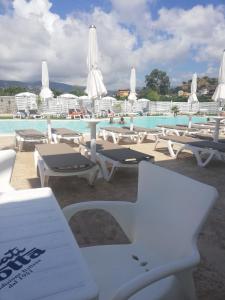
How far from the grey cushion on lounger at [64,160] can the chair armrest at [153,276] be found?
9.63ft

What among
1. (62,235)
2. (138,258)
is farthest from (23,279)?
(138,258)

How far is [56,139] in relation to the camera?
312 inches

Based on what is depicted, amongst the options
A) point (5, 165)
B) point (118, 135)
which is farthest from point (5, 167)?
point (118, 135)

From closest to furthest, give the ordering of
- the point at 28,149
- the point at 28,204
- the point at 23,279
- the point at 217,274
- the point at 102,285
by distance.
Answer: the point at 23,279 < the point at 102,285 < the point at 28,204 < the point at 217,274 < the point at 28,149

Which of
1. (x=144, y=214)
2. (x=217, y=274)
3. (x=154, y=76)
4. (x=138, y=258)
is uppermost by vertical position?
(x=154, y=76)

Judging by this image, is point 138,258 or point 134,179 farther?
point 134,179

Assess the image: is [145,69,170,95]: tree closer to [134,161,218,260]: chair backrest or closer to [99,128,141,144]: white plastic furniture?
[99,128,141,144]: white plastic furniture

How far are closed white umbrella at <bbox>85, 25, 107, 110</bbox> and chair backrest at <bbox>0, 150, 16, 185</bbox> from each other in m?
2.71

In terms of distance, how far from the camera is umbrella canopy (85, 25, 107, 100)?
4.60 meters

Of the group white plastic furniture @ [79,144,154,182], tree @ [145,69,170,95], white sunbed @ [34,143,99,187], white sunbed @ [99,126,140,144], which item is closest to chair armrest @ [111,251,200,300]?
white sunbed @ [34,143,99,187]

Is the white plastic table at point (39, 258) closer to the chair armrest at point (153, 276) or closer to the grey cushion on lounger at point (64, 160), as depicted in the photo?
the chair armrest at point (153, 276)

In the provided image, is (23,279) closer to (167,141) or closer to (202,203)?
(202,203)

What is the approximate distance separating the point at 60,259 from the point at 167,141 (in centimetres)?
602

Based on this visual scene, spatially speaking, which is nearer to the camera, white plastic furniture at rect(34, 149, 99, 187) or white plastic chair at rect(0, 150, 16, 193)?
white plastic chair at rect(0, 150, 16, 193)
